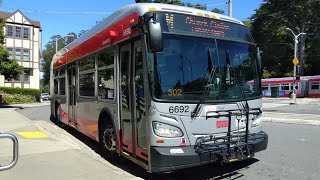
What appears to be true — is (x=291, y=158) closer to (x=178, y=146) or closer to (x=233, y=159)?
(x=233, y=159)

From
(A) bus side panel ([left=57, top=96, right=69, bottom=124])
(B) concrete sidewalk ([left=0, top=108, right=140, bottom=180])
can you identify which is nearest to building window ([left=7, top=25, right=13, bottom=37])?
(A) bus side panel ([left=57, top=96, right=69, bottom=124])

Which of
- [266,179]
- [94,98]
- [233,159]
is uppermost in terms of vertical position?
[94,98]

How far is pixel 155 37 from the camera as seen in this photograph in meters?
5.41

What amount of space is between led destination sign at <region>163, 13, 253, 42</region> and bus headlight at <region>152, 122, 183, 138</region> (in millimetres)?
1506

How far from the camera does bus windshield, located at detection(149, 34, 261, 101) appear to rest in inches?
230

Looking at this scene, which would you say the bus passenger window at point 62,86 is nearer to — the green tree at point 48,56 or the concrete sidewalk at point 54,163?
the concrete sidewalk at point 54,163

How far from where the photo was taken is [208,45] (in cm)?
621

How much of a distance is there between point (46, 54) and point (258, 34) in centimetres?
6161

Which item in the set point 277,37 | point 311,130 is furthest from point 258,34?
point 311,130

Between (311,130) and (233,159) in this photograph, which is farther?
(311,130)

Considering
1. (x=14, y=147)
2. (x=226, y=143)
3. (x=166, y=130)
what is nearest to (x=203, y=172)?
(x=226, y=143)

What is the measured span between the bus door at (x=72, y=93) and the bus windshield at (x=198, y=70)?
564cm

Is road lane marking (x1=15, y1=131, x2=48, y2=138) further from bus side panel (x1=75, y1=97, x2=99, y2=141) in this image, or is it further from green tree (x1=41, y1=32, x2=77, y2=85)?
green tree (x1=41, y1=32, x2=77, y2=85)

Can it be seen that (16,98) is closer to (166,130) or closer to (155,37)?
(166,130)
